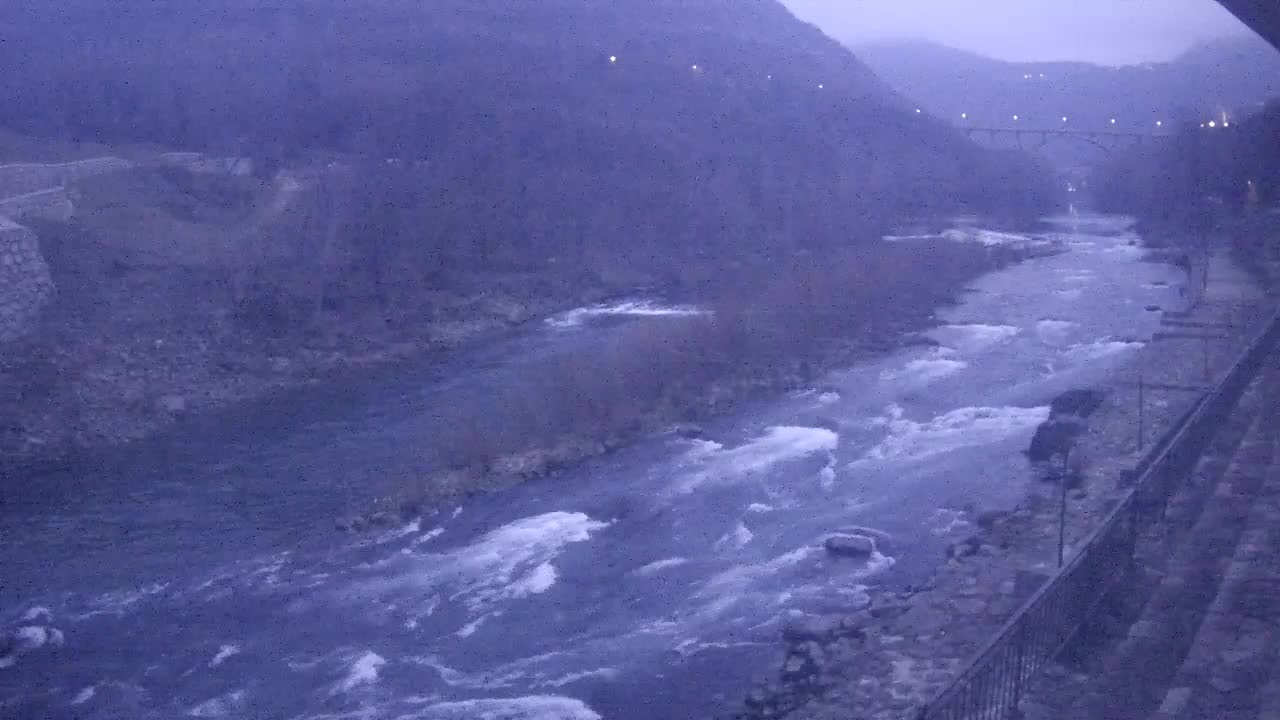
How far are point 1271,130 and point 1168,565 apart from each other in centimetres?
1245

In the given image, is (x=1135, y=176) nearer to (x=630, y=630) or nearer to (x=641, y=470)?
(x=641, y=470)

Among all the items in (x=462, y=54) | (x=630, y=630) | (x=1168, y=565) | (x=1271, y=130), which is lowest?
(x=630, y=630)

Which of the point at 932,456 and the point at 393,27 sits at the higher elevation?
the point at 393,27

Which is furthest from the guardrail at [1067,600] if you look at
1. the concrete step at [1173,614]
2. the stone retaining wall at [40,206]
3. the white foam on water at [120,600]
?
the stone retaining wall at [40,206]

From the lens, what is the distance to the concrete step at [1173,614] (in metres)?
2.90

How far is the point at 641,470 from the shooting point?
7656 mm

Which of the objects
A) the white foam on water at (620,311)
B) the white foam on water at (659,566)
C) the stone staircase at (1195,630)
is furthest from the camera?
the white foam on water at (620,311)

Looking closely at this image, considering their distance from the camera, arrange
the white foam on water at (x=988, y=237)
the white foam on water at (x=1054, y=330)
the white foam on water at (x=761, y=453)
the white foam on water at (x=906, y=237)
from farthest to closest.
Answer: the white foam on water at (x=988, y=237), the white foam on water at (x=906, y=237), the white foam on water at (x=1054, y=330), the white foam on water at (x=761, y=453)

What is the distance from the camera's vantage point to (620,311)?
1388 centimetres

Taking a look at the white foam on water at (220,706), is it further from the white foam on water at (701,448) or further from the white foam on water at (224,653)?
the white foam on water at (701,448)

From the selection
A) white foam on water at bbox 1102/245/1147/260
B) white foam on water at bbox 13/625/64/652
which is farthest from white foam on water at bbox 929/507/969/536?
white foam on water at bbox 1102/245/1147/260

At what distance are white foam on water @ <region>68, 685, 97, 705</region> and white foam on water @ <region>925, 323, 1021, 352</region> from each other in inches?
331

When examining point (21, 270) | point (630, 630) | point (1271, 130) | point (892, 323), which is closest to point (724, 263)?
point (892, 323)

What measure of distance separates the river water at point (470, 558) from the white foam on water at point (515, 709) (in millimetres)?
11
